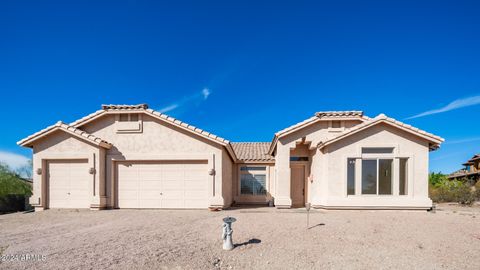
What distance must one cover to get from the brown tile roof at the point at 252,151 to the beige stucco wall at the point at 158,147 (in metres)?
3.21

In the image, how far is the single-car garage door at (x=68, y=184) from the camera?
12.2 meters

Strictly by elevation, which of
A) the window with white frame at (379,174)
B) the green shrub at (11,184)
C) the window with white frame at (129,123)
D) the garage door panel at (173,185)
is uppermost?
the window with white frame at (129,123)

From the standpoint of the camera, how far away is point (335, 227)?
8.12 m

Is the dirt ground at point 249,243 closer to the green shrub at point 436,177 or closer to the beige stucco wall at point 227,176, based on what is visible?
the beige stucco wall at point 227,176

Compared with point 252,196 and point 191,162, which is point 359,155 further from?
point 191,162

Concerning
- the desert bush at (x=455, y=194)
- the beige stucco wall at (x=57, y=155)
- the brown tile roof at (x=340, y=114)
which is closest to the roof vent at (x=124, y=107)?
the beige stucco wall at (x=57, y=155)

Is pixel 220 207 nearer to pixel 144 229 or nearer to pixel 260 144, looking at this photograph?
pixel 144 229

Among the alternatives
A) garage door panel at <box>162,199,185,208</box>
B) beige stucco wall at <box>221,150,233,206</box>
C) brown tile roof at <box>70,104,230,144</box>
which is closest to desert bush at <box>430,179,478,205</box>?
beige stucco wall at <box>221,150,233,206</box>

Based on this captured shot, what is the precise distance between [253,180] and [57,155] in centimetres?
1024

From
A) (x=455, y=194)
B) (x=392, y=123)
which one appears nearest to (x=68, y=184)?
(x=392, y=123)

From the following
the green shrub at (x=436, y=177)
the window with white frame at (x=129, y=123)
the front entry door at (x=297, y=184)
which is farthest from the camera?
the green shrub at (x=436, y=177)

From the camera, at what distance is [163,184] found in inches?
488

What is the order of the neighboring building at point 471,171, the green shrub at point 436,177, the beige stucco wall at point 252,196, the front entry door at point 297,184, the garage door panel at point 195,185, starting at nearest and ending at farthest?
the garage door panel at point 195,185 → the front entry door at point 297,184 → the beige stucco wall at point 252,196 → the neighboring building at point 471,171 → the green shrub at point 436,177

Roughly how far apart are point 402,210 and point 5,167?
24.4 m
